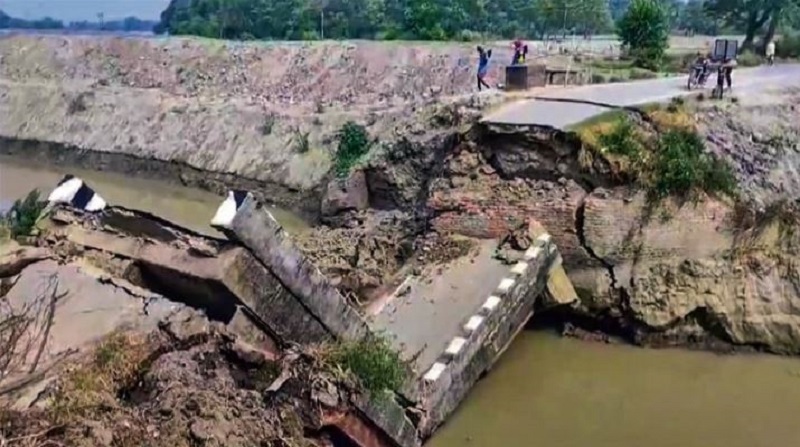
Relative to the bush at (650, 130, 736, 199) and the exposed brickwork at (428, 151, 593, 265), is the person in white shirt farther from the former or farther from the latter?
the exposed brickwork at (428, 151, 593, 265)

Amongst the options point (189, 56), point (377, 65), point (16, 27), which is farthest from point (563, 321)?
point (16, 27)

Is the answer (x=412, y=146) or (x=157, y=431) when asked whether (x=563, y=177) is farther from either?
(x=157, y=431)

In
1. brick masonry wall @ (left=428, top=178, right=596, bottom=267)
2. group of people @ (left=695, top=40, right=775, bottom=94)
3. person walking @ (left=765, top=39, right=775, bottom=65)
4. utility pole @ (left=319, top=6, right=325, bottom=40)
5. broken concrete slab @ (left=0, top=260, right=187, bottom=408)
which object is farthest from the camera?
utility pole @ (left=319, top=6, right=325, bottom=40)

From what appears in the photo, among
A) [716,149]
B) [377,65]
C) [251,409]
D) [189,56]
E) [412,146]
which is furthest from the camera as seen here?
[189,56]

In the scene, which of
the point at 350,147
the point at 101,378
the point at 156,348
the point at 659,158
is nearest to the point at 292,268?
the point at 156,348

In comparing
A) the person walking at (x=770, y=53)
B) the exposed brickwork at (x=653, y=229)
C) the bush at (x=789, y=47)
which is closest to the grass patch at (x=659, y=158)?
the exposed brickwork at (x=653, y=229)

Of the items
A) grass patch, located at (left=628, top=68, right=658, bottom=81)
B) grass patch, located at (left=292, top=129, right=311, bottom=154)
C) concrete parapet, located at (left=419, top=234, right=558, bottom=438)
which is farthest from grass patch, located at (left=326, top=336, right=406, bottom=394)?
grass patch, located at (left=292, top=129, right=311, bottom=154)

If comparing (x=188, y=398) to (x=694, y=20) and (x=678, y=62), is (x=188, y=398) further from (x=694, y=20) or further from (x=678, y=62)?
(x=694, y=20)
